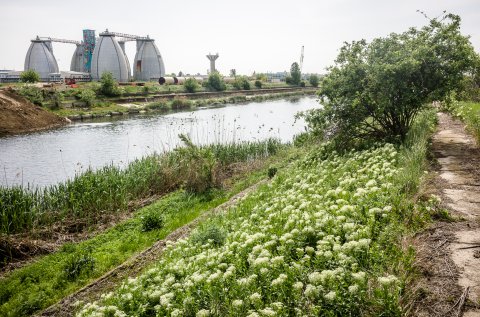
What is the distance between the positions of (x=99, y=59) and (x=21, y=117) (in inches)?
2215

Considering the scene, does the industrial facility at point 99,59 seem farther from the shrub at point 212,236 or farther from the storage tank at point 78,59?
the shrub at point 212,236

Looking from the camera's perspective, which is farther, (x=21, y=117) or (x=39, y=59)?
(x=39, y=59)

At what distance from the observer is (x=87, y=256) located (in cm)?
719

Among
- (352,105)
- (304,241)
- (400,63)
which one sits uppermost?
(400,63)

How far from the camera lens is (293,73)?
3223 inches

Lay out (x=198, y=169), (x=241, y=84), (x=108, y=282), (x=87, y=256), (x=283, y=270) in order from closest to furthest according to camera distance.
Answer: (x=283, y=270), (x=108, y=282), (x=87, y=256), (x=198, y=169), (x=241, y=84)

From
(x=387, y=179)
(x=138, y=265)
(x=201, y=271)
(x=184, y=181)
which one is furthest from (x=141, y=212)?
(x=387, y=179)

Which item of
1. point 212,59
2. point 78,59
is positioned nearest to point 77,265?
point 78,59

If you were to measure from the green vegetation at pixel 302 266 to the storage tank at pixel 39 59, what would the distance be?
308 ft

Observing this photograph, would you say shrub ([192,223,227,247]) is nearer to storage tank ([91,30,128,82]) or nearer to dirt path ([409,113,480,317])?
dirt path ([409,113,480,317])

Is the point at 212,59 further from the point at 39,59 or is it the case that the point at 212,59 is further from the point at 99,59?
the point at 39,59

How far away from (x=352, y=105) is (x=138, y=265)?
20.8 ft

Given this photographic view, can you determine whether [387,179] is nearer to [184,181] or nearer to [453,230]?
[453,230]

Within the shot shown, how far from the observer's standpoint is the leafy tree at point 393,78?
8.89 meters
